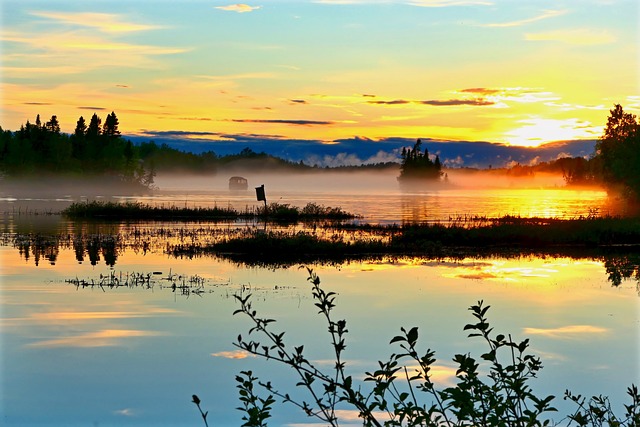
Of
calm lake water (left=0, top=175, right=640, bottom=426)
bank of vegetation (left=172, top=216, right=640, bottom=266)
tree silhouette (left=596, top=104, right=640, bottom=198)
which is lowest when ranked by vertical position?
calm lake water (left=0, top=175, right=640, bottom=426)

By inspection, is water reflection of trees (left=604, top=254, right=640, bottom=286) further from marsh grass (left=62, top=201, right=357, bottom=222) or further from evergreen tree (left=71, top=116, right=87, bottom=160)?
evergreen tree (left=71, top=116, right=87, bottom=160)

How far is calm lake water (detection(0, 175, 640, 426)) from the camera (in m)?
12.9

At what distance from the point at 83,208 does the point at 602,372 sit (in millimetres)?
57651

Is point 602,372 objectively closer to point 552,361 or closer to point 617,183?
point 552,361

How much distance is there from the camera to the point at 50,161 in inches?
5846

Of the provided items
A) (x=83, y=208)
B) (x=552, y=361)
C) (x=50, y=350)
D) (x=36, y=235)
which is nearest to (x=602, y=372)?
(x=552, y=361)

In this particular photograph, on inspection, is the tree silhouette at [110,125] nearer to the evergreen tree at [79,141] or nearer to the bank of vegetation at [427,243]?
the evergreen tree at [79,141]

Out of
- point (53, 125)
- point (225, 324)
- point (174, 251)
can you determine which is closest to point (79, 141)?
point (53, 125)

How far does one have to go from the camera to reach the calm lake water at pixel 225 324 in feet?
42.4

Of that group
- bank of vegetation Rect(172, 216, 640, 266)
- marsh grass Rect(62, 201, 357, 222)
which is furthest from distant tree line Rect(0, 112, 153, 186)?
bank of vegetation Rect(172, 216, 640, 266)

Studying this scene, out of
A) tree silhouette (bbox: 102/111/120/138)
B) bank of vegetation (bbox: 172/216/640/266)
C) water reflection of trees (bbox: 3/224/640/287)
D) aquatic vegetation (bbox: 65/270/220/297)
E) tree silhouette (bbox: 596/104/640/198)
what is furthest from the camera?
tree silhouette (bbox: 102/111/120/138)

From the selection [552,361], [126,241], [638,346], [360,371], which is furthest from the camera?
[126,241]

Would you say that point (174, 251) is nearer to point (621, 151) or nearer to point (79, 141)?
point (621, 151)

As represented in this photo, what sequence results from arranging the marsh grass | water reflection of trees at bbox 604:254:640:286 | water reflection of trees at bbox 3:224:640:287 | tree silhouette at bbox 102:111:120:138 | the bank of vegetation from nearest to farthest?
water reflection of trees at bbox 604:254:640:286 → water reflection of trees at bbox 3:224:640:287 → the bank of vegetation → the marsh grass → tree silhouette at bbox 102:111:120:138
